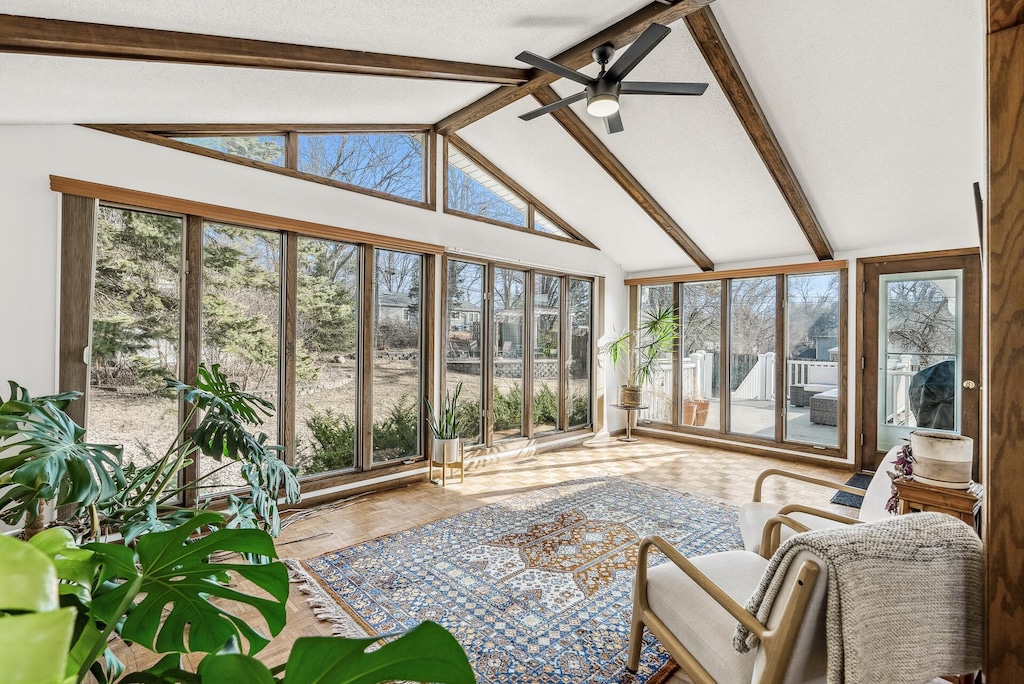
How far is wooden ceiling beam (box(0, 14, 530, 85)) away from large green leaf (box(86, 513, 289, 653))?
198cm

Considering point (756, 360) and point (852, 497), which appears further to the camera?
point (756, 360)

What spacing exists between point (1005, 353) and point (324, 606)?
102 inches

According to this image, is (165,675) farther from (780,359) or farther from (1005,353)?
(780,359)

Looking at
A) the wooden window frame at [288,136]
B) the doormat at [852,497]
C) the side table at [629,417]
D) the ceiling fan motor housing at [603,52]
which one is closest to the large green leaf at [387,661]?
the ceiling fan motor housing at [603,52]

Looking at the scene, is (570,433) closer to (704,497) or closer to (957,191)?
(704,497)

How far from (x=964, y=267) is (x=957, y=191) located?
0.94 m

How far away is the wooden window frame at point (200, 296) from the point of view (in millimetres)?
2729

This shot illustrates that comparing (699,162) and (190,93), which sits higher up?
(699,162)

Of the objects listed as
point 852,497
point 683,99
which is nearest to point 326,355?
point 683,99

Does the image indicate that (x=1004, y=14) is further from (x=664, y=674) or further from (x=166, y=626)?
(x=664, y=674)

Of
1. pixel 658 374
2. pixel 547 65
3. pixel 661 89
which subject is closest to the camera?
pixel 547 65

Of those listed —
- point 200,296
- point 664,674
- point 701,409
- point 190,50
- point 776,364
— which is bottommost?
point 664,674

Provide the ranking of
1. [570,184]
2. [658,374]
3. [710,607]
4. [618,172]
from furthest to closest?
[658,374] → [570,184] → [618,172] → [710,607]

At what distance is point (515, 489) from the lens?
4.18m
